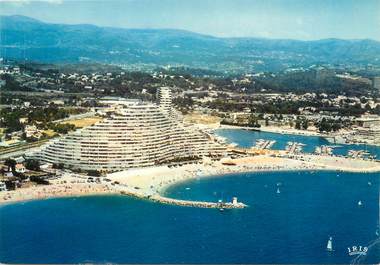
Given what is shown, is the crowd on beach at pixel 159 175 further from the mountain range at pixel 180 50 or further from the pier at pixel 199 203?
the mountain range at pixel 180 50

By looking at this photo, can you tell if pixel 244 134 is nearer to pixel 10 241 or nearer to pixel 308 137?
pixel 308 137

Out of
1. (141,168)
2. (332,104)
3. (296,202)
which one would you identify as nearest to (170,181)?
(141,168)

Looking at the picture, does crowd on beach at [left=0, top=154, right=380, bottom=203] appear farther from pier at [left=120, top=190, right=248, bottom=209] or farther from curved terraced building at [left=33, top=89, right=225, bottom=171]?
curved terraced building at [left=33, top=89, right=225, bottom=171]

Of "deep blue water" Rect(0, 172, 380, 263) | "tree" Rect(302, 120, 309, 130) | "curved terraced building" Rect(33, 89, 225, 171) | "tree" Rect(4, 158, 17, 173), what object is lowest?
"deep blue water" Rect(0, 172, 380, 263)

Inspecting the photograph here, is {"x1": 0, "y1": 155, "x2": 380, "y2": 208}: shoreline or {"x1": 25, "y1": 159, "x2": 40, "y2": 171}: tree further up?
{"x1": 25, "y1": 159, "x2": 40, "y2": 171}: tree

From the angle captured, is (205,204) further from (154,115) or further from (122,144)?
(154,115)

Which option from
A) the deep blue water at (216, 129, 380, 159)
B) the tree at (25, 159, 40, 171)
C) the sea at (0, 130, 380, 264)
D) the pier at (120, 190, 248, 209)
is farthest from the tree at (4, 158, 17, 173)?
the deep blue water at (216, 129, 380, 159)
